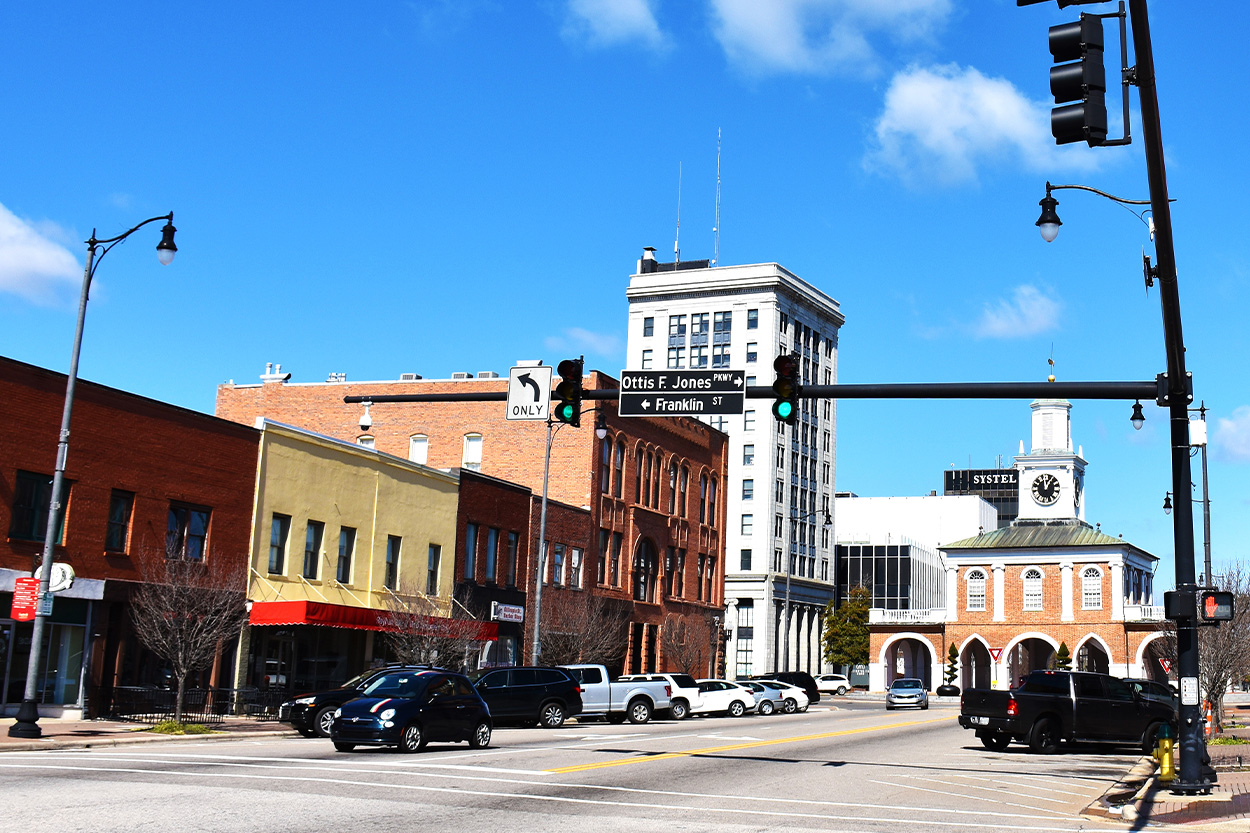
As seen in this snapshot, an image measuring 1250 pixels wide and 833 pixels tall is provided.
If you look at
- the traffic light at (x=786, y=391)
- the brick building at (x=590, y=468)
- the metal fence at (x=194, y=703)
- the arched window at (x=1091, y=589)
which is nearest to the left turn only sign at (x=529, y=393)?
the traffic light at (x=786, y=391)

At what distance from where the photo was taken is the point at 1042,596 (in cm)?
8850

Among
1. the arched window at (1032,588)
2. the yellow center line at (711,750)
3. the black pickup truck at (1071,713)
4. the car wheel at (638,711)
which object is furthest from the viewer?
the arched window at (1032,588)

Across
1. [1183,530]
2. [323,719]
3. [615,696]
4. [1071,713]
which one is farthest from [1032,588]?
[1183,530]

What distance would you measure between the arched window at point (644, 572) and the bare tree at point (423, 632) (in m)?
20.2

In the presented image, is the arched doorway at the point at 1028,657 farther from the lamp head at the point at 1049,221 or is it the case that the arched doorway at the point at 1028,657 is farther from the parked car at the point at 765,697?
the lamp head at the point at 1049,221

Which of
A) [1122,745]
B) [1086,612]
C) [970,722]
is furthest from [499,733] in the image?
[1086,612]

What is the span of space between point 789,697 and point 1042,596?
134 ft

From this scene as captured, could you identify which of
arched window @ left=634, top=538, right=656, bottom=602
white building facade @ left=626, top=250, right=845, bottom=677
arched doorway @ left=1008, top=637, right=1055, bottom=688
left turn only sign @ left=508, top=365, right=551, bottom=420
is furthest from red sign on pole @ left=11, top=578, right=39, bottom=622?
white building facade @ left=626, top=250, right=845, bottom=677

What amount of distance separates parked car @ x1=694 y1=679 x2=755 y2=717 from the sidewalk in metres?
18.7

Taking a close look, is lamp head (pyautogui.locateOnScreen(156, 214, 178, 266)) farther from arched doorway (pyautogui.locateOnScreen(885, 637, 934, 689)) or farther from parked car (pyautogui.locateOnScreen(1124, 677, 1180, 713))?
arched doorway (pyautogui.locateOnScreen(885, 637, 934, 689))

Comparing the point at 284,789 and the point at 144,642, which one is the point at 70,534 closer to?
the point at 144,642

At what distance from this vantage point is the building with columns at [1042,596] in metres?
→ 85.8

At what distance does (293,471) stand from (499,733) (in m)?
12.1

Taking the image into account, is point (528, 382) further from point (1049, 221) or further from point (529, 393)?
point (1049, 221)
